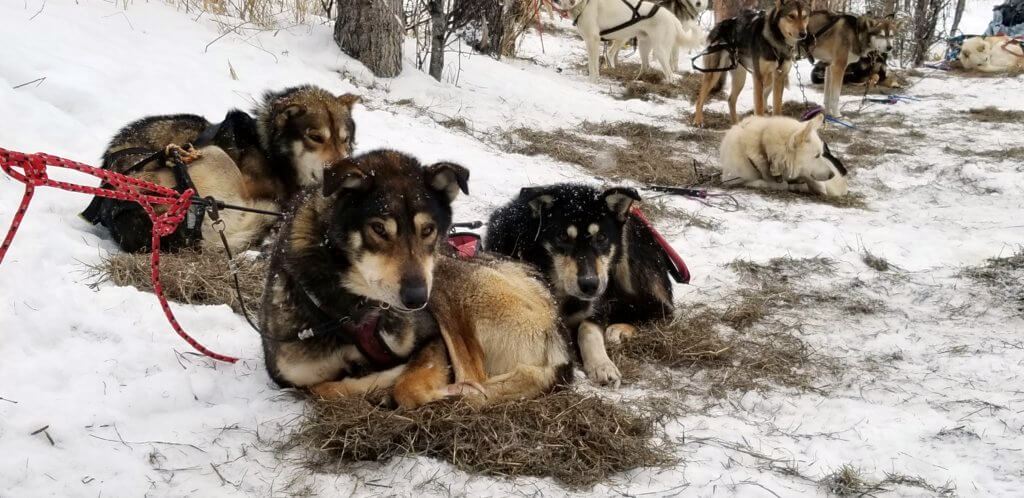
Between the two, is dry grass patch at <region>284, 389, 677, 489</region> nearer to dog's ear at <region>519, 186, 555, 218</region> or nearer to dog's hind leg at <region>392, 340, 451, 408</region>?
dog's hind leg at <region>392, 340, 451, 408</region>

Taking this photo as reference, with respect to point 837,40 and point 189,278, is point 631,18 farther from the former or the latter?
point 189,278

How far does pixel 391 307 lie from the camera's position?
2.71 m

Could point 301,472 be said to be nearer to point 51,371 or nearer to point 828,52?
point 51,371

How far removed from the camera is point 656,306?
4320mm

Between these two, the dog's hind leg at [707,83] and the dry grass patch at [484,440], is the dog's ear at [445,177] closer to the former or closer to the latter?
the dry grass patch at [484,440]

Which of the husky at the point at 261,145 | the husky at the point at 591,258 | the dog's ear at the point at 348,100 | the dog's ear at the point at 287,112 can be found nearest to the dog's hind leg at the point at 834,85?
the husky at the point at 591,258

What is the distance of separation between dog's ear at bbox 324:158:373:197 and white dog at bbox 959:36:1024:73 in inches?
749

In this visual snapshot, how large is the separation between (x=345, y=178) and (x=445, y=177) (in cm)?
43

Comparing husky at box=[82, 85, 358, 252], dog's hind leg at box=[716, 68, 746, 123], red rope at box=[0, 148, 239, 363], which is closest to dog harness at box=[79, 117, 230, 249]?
husky at box=[82, 85, 358, 252]

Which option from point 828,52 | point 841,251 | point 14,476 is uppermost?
point 828,52

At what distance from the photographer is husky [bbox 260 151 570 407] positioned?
8.44ft

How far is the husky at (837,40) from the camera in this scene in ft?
39.9

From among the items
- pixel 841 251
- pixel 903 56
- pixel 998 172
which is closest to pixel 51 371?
pixel 841 251

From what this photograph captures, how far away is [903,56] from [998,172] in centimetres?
1401
